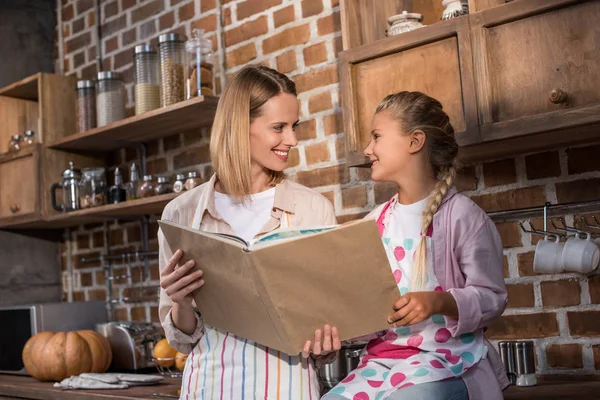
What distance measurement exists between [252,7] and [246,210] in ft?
4.22

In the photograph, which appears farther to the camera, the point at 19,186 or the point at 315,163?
the point at 19,186

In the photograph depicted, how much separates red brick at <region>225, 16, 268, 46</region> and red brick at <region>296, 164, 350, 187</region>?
54 cm

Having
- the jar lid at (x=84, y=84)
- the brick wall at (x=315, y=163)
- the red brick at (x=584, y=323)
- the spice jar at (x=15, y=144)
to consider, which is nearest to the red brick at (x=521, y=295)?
the brick wall at (x=315, y=163)

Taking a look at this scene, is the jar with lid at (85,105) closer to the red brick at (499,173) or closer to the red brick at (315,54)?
the red brick at (315,54)

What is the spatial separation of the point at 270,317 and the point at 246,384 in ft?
0.82

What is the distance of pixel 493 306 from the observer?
→ 1633 millimetres

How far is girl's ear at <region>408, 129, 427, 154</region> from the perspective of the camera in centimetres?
Result: 184

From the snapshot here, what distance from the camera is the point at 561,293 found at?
2.10 meters

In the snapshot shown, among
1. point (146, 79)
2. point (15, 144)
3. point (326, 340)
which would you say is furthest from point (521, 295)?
point (15, 144)

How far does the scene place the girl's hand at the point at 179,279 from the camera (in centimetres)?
160

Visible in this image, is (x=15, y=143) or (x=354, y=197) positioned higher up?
(x=15, y=143)

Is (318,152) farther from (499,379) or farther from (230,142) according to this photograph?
(499,379)

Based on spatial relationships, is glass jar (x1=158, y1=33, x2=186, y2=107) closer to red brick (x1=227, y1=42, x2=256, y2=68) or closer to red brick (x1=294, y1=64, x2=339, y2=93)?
red brick (x1=227, y1=42, x2=256, y2=68)

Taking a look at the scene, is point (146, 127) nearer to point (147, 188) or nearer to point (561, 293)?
point (147, 188)
